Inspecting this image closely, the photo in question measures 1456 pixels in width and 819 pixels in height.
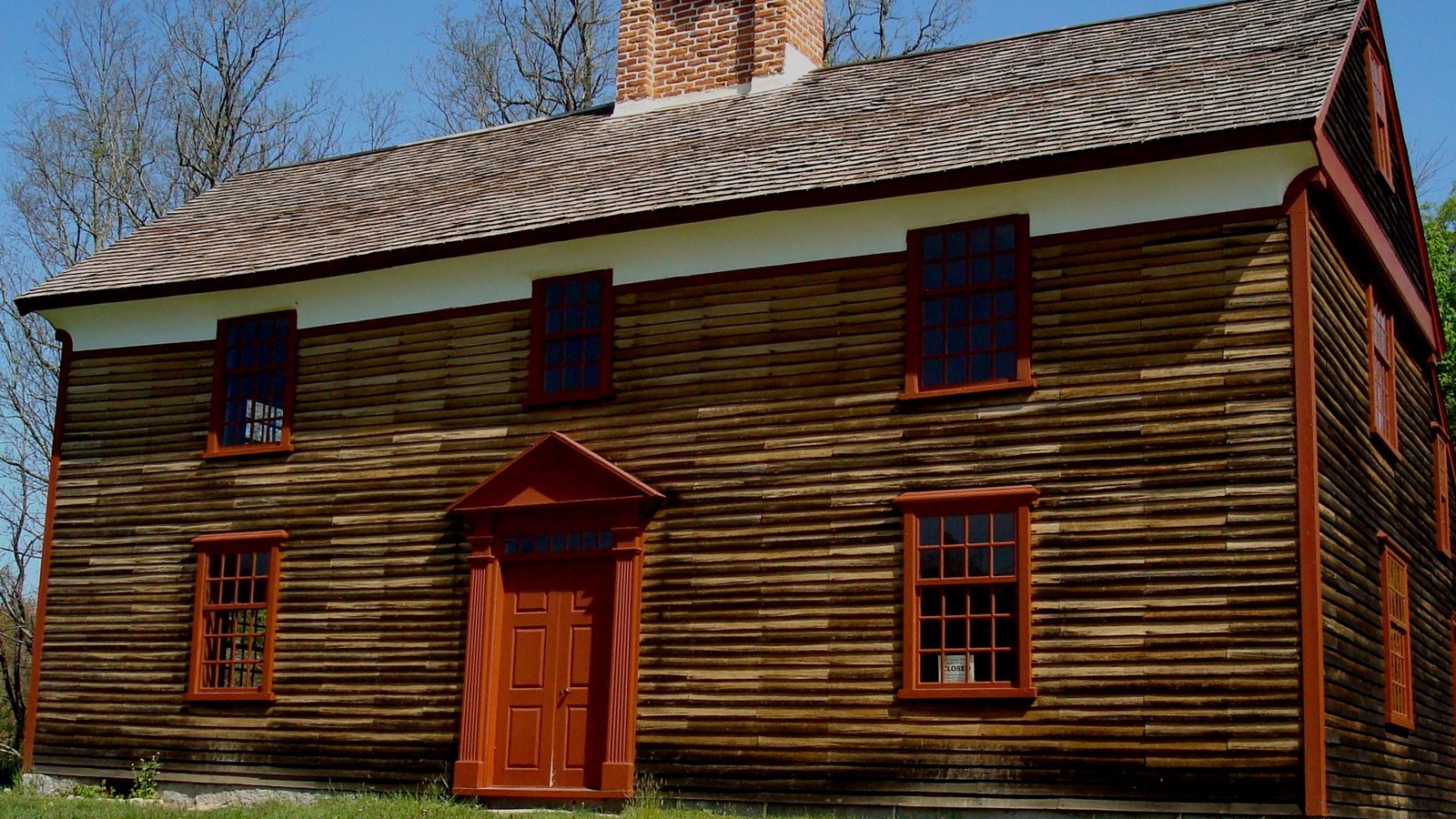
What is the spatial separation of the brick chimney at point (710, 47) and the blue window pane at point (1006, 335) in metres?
5.83

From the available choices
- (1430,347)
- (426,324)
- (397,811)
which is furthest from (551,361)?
(1430,347)

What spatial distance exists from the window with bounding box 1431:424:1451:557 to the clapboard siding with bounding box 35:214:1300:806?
6926mm

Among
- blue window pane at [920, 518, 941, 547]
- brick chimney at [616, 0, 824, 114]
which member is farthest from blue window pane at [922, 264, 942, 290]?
brick chimney at [616, 0, 824, 114]

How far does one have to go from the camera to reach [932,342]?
16344 millimetres

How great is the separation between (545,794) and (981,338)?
6.06 m

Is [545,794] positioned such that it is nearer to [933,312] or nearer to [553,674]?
[553,674]

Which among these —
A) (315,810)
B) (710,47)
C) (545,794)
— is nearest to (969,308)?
(545,794)

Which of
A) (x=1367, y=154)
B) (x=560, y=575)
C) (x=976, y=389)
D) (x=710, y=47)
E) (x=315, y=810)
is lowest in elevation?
(x=315, y=810)

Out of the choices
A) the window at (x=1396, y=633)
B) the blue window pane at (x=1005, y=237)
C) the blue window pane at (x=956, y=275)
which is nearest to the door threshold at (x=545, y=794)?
the blue window pane at (x=956, y=275)

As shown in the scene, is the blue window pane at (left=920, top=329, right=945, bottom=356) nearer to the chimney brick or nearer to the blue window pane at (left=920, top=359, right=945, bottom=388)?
the blue window pane at (left=920, top=359, right=945, bottom=388)

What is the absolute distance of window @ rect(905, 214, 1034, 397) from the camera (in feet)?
52.3

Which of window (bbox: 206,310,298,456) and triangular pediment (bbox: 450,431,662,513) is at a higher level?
window (bbox: 206,310,298,456)

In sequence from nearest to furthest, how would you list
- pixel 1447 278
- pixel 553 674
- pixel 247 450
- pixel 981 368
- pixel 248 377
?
pixel 981 368 < pixel 553 674 < pixel 247 450 < pixel 248 377 < pixel 1447 278

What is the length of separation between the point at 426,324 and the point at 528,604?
11.2 feet
